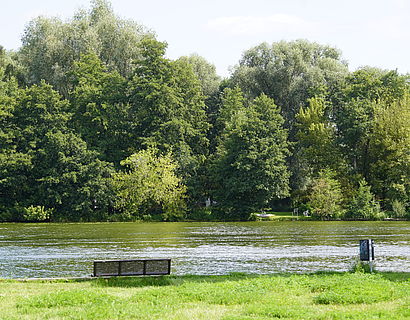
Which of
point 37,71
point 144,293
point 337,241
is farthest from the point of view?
point 37,71

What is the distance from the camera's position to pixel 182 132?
77812mm

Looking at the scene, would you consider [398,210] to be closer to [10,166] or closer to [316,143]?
[316,143]

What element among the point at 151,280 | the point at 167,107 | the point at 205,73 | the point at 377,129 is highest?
the point at 205,73

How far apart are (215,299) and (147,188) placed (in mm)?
59210

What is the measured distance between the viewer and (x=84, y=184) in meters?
72.9

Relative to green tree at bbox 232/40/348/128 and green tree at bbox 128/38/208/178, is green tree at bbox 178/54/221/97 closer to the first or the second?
green tree at bbox 232/40/348/128

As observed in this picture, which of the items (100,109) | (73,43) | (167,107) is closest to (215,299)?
(167,107)

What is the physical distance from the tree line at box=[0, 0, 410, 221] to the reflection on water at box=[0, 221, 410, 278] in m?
23.8

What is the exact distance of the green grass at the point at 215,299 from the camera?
13164mm

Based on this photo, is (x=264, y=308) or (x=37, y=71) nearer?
(x=264, y=308)

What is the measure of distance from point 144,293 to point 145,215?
5804 cm

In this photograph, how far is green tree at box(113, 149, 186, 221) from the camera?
73.2 m

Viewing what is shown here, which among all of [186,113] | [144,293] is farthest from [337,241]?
[186,113]

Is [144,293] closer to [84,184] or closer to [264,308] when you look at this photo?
[264,308]
